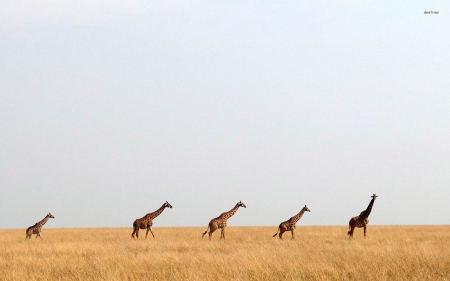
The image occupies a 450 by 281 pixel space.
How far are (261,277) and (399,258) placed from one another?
12.9ft

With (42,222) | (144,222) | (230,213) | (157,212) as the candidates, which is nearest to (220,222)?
(230,213)

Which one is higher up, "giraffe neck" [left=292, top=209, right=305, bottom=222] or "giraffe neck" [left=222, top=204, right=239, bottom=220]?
"giraffe neck" [left=222, top=204, right=239, bottom=220]

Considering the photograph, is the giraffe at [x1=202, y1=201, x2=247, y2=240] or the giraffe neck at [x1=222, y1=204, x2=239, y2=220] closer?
the giraffe at [x1=202, y1=201, x2=247, y2=240]

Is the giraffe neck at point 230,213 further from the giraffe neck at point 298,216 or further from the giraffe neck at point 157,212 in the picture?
the giraffe neck at point 157,212

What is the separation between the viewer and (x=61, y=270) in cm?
1417

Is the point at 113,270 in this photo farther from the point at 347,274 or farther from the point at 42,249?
the point at 42,249

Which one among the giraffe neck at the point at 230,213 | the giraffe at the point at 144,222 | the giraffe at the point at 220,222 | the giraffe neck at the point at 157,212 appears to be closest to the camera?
the giraffe at the point at 220,222

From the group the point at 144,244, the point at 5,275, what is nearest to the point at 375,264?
the point at 5,275

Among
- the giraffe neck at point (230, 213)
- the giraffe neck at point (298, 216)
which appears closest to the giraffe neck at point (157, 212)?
the giraffe neck at point (230, 213)

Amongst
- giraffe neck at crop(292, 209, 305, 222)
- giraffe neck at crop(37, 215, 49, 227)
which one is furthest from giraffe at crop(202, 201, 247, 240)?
giraffe neck at crop(37, 215, 49, 227)

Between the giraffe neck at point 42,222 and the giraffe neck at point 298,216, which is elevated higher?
the giraffe neck at point 42,222

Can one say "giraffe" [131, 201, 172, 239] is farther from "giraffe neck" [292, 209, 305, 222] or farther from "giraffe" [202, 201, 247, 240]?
"giraffe neck" [292, 209, 305, 222]

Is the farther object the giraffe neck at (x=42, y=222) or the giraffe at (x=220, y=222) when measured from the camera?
the giraffe neck at (x=42, y=222)

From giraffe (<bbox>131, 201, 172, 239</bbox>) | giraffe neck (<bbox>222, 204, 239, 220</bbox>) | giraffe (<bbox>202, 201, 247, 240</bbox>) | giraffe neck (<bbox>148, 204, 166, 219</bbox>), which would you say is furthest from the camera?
giraffe neck (<bbox>148, 204, 166, 219</bbox>)
